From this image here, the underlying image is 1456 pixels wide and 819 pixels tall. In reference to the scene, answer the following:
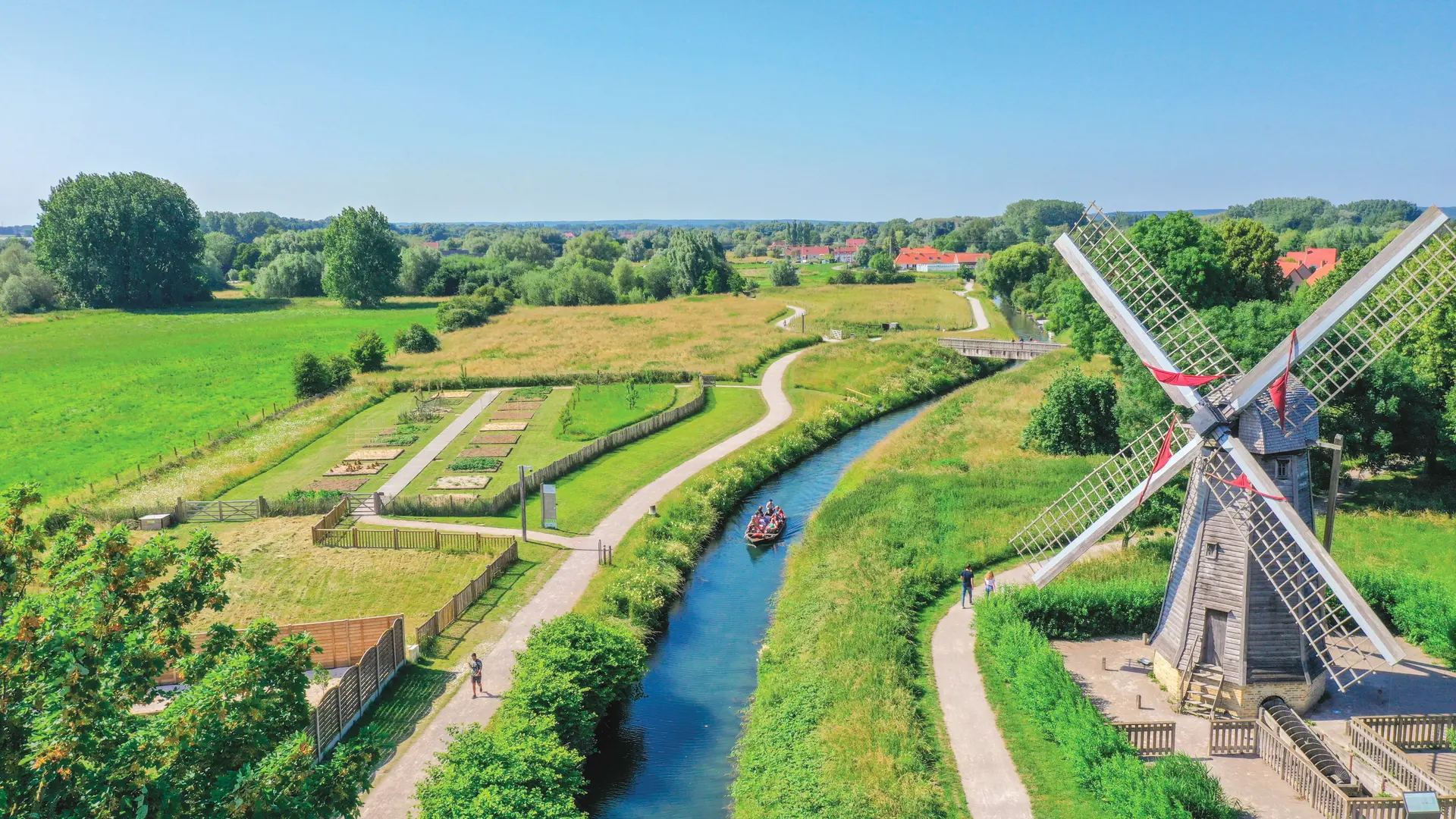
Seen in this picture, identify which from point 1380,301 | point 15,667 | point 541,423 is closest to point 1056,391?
point 1380,301

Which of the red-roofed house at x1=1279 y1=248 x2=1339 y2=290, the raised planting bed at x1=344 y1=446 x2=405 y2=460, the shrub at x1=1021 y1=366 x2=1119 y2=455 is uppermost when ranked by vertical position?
the red-roofed house at x1=1279 y1=248 x2=1339 y2=290

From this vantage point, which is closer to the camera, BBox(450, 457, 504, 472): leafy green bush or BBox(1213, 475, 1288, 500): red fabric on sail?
BBox(1213, 475, 1288, 500): red fabric on sail

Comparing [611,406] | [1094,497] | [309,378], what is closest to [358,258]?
[309,378]

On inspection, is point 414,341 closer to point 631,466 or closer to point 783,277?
point 631,466

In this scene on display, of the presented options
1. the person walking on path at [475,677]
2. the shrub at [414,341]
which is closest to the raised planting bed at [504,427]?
the shrub at [414,341]

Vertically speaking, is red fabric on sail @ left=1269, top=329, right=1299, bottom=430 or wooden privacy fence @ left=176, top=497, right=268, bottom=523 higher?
red fabric on sail @ left=1269, top=329, right=1299, bottom=430

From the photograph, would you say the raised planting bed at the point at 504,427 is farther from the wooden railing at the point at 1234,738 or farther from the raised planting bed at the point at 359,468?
the wooden railing at the point at 1234,738

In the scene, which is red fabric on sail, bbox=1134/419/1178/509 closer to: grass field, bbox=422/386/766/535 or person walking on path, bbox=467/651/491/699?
person walking on path, bbox=467/651/491/699

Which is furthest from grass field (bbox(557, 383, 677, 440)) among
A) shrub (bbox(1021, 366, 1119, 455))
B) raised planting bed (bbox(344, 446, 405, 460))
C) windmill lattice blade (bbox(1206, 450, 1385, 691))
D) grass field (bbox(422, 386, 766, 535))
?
windmill lattice blade (bbox(1206, 450, 1385, 691))
